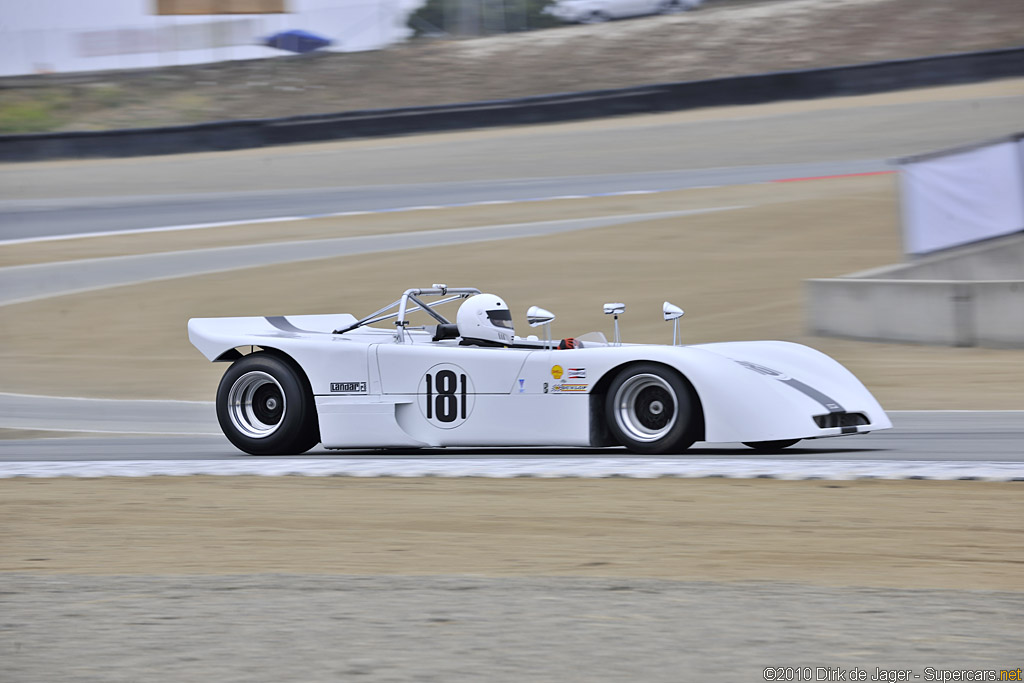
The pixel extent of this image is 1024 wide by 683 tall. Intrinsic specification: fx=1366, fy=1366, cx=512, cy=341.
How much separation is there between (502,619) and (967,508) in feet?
9.06

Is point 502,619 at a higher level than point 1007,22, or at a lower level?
lower

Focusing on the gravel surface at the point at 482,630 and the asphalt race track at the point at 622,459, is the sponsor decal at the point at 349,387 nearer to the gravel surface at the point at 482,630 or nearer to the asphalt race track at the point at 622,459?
the asphalt race track at the point at 622,459

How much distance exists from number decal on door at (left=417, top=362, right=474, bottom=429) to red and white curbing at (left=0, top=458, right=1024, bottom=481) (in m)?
0.30

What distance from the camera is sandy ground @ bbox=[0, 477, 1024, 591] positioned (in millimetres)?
5191

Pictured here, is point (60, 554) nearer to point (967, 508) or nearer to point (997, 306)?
point (967, 508)

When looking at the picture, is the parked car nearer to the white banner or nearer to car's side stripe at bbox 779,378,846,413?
the white banner

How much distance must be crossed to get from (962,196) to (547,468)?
9.08 metres

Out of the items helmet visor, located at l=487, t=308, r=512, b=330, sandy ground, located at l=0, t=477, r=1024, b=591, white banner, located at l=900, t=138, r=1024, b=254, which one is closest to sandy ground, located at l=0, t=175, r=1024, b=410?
white banner, located at l=900, t=138, r=1024, b=254

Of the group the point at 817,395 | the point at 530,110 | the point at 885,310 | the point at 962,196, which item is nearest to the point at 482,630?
the point at 817,395

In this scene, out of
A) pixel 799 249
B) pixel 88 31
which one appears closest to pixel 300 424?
pixel 799 249

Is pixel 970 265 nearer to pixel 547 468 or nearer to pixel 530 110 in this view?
pixel 547 468

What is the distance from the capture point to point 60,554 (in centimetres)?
580

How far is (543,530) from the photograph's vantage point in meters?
5.99

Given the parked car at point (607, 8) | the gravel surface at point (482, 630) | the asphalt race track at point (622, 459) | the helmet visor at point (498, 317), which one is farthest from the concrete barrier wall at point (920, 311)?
the parked car at point (607, 8)
